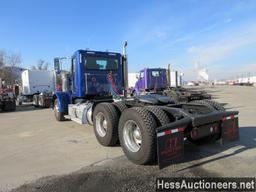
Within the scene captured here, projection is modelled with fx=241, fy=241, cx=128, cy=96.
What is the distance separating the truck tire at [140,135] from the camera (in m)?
4.49

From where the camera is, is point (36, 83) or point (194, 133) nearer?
point (194, 133)

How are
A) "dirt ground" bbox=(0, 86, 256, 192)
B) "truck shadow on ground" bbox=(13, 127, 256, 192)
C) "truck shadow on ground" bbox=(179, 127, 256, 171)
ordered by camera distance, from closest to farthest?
"truck shadow on ground" bbox=(13, 127, 256, 192) < "dirt ground" bbox=(0, 86, 256, 192) < "truck shadow on ground" bbox=(179, 127, 256, 171)

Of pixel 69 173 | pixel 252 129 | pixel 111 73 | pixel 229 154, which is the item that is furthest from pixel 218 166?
pixel 111 73

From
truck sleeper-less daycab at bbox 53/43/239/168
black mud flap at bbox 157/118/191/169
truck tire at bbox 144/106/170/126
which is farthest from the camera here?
truck tire at bbox 144/106/170/126

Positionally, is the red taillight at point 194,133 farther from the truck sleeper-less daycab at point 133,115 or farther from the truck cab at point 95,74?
the truck cab at point 95,74

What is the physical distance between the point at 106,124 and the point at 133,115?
146 cm

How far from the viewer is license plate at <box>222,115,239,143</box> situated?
5.28m

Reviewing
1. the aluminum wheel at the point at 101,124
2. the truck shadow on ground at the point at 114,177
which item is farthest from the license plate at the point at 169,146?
the aluminum wheel at the point at 101,124

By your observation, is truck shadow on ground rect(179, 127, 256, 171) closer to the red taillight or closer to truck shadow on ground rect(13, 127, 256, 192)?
truck shadow on ground rect(13, 127, 256, 192)

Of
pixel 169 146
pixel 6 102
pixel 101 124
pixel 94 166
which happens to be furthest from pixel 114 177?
pixel 6 102

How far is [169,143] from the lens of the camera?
430 centimetres

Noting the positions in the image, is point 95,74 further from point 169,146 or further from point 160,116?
point 169,146

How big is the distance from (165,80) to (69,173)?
16.6 meters

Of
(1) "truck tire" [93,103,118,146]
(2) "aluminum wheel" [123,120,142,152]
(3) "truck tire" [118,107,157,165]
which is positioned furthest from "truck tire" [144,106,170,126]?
(1) "truck tire" [93,103,118,146]
